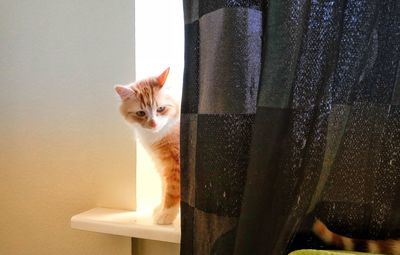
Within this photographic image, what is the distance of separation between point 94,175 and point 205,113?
0.50 m

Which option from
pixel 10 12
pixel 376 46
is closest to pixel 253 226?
pixel 376 46

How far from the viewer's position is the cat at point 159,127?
686 millimetres

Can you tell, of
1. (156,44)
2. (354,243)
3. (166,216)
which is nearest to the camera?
(354,243)

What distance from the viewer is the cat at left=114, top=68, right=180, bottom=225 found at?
69 cm

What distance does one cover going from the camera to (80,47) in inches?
32.7

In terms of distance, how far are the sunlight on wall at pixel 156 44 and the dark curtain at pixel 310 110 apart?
27 cm

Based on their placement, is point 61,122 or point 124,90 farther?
point 61,122

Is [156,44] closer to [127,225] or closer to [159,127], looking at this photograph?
[159,127]

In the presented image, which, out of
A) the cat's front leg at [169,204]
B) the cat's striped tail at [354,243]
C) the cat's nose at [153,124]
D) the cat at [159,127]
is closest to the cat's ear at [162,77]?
the cat at [159,127]

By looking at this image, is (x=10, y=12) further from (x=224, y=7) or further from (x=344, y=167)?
(x=344, y=167)

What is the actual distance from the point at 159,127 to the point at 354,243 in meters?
0.51

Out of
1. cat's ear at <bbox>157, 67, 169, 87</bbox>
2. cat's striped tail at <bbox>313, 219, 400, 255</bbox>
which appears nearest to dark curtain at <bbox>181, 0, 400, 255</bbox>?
cat's striped tail at <bbox>313, 219, 400, 255</bbox>

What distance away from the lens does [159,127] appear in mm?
694

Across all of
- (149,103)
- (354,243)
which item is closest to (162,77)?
(149,103)
